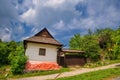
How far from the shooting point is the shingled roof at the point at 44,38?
118ft

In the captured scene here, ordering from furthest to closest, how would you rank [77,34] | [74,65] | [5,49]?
[77,34], [5,49], [74,65]

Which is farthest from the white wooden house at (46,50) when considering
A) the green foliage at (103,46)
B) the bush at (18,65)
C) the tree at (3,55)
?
the tree at (3,55)

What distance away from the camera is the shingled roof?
3606 cm

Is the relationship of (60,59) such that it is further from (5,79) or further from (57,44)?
(5,79)

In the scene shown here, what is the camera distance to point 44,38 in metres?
38.2

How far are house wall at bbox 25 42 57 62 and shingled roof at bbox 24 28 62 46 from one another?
2.23 ft

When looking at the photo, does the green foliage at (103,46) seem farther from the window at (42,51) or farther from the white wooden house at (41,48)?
the window at (42,51)

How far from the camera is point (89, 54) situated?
4141 cm

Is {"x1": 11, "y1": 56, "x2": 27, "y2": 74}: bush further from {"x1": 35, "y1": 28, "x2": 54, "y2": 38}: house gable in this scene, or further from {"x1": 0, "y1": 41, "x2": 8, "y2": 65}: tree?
{"x1": 0, "y1": 41, "x2": 8, "y2": 65}: tree

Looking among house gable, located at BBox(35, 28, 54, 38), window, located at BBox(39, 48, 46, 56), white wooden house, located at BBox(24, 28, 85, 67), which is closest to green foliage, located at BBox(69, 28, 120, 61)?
white wooden house, located at BBox(24, 28, 85, 67)

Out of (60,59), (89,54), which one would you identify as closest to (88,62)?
(89,54)

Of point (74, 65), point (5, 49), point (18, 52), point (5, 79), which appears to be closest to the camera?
point (5, 79)

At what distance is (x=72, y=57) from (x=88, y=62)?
3.35m

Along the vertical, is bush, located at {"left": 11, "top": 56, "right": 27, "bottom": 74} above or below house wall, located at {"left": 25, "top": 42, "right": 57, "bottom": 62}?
below
